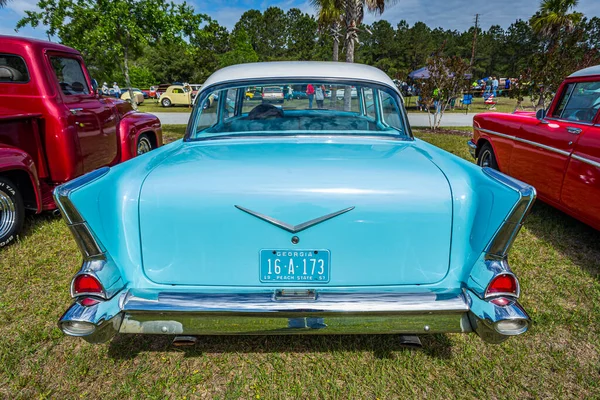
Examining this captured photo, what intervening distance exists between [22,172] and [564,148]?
5471 millimetres

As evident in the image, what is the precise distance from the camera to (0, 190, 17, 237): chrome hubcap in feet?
11.9

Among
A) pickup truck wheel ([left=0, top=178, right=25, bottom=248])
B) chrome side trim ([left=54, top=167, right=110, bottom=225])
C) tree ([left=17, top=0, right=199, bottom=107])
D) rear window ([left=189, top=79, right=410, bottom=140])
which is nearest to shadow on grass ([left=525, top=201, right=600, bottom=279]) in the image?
rear window ([left=189, top=79, right=410, bottom=140])

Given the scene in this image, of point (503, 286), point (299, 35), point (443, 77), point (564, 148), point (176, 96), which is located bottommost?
point (176, 96)

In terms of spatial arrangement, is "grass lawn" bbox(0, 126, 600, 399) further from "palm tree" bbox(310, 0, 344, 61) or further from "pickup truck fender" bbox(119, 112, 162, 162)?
"palm tree" bbox(310, 0, 344, 61)

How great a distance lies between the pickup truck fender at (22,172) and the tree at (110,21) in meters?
11.5

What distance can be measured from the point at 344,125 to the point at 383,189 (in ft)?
4.50

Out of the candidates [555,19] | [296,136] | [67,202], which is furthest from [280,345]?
[555,19]

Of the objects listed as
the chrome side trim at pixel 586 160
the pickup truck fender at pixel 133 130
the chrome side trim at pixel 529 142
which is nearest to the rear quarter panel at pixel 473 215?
the chrome side trim at pixel 586 160

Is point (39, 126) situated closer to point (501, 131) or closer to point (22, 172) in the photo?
point (22, 172)

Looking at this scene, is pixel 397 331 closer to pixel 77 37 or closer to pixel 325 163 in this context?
pixel 325 163

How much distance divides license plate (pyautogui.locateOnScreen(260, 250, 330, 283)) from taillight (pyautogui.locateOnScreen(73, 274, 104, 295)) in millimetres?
754

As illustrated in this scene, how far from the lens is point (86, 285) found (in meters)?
1.73

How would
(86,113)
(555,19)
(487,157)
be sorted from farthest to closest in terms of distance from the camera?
1. (555,19)
2. (487,157)
3. (86,113)

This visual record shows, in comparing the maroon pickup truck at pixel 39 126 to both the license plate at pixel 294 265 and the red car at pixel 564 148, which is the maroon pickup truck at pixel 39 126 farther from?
the red car at pixel 564 148
